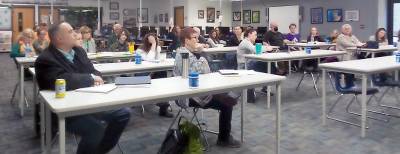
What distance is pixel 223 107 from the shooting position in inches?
134

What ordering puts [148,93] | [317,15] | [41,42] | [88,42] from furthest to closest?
[317,15] < [88,42] < [41,42] < [148,93]

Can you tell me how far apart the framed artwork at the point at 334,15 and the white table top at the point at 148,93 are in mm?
9481

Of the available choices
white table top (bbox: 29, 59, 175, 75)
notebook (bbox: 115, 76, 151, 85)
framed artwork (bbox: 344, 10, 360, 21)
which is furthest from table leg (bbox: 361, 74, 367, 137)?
framed artwork (bbox: 344, 10, 360, 21)

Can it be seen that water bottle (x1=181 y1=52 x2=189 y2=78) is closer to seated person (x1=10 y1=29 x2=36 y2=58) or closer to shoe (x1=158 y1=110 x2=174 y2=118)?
shoe (x1=158 y1=110 x2=174 y2=118)

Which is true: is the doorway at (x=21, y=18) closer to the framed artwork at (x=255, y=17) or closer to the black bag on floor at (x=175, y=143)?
the framed artwork at (x=255, y=17)

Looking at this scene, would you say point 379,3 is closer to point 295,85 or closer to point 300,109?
point 295,85

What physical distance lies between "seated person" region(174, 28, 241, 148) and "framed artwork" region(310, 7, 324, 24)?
31.6 feet

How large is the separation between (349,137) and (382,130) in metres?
0.50

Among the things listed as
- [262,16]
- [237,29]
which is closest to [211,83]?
[237,29]

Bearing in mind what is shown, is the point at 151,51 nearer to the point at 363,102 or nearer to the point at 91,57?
the point at 91,57

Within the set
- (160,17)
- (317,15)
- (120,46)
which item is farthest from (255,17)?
(120,46)

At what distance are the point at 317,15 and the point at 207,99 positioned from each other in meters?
10.1

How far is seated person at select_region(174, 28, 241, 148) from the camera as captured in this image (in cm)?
333

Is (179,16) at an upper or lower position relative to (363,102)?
upper
